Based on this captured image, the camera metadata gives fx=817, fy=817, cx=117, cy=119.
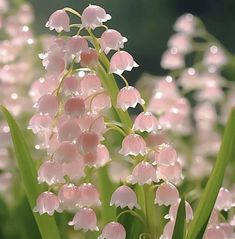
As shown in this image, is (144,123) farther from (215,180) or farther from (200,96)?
(200,96)

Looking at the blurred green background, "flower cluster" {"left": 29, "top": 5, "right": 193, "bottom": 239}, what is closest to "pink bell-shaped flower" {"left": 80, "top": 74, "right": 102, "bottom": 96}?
"flower cluster" {"left": 29, "top": 5, "right": 193, "bottom": 239}

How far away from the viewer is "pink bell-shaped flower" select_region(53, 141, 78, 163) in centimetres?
58

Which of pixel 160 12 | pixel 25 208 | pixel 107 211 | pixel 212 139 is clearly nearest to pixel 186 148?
pixel 212 139

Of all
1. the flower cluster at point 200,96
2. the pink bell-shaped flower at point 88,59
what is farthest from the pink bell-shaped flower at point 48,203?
the flower cluster at point 200,96

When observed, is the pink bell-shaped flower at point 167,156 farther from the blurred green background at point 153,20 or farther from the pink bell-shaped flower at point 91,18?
the blurred green background at point 153,20

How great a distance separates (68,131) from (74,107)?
0.06 ft

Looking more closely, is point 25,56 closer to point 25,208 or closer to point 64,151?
point 25,208

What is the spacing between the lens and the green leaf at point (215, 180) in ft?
2.04

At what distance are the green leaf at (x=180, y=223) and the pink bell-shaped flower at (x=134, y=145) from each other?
49 millimetres

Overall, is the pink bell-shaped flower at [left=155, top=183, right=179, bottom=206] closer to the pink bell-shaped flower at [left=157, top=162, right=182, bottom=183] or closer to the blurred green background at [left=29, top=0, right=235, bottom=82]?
the pink bell-shaped flower at [left=157, top=162, right=182, bottom=183]

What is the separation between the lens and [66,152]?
58 cm

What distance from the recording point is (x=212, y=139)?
1.17 metres

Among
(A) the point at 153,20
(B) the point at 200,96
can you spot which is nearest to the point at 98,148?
(B) the point at 200,96

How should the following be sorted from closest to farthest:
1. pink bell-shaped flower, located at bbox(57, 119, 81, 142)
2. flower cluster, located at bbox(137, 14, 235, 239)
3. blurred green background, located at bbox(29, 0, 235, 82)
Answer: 1. pink bell-shaped flower, located at bbox(57, 119, 81, 142)
2. flower cluster, located at bbox(137, 14, 235, 239)
3. blurred green background, located at bbox(29, 0, 235, 82)
